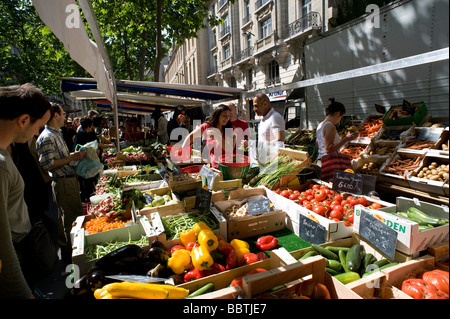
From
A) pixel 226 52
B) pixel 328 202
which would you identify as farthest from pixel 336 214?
pixel 226 52

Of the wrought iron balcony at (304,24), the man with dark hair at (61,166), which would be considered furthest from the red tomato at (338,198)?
the wrought iron balcony at (304,24)

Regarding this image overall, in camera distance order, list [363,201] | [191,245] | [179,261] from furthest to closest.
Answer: [363,201] < [191,245] < [179,261]

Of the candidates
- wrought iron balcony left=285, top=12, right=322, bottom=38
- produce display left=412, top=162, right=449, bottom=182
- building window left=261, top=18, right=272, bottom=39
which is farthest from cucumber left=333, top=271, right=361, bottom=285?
building window left=261, top=18, right=272, bottom=39

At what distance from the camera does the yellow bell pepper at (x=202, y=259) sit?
1823 millimetres

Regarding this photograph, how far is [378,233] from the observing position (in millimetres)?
1963

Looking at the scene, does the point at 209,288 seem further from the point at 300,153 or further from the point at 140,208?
the point at 300,153

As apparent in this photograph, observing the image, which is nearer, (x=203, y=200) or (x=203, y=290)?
(x=203, y=290)

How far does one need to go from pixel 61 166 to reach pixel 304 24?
19173 mm

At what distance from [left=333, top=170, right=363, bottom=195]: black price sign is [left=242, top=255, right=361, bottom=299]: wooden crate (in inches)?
55.3

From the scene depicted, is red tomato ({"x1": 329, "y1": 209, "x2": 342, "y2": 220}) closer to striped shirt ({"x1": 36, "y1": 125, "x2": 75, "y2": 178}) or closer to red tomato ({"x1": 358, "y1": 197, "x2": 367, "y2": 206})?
red tomato ({"x1": 358, "y1": 197, "x2": 367, "y2": 206})

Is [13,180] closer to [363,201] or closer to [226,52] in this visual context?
[363,201]

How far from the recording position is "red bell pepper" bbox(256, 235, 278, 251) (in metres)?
2.31

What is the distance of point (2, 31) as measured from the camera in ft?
35.8
